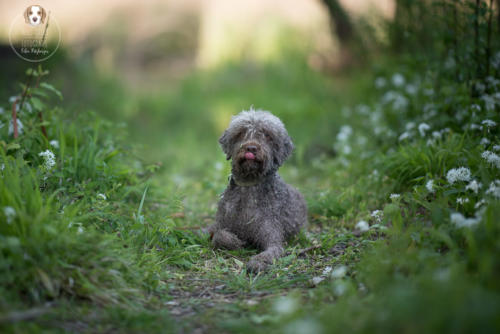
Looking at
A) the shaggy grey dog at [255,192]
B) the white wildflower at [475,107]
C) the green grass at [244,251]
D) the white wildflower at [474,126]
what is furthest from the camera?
the white wildflower at [475,107]

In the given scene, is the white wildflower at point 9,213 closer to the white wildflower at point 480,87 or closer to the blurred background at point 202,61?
the blurred background at point 202,61

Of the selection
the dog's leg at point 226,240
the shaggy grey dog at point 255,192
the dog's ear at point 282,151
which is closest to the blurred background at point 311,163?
the dog's leg at point 226,240

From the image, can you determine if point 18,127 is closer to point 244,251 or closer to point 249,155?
point 249,155

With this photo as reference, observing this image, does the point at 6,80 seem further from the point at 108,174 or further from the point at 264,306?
the point at 264,306

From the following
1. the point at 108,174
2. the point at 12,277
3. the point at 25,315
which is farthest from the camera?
the point at 108,174

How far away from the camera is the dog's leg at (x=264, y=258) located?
13.3 ft

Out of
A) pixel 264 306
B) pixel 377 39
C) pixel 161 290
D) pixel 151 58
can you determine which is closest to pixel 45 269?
pixel 161 290

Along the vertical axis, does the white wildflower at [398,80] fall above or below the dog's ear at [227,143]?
Answer: above

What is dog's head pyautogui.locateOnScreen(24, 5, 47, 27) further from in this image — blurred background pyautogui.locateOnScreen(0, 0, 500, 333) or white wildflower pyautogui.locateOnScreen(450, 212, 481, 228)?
white wildflower pyautogui.locateOnScreen(450, 212, 481, 228)

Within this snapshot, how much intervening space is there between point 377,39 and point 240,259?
28.0 feet

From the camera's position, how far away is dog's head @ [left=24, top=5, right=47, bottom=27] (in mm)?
5721

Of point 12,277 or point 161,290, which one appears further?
point 161,290

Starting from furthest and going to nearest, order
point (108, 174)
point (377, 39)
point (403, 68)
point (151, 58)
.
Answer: point (151, 58) → point (377, 39) → point (403, 68) → point (108, 174)

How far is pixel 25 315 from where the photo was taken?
105 inches
